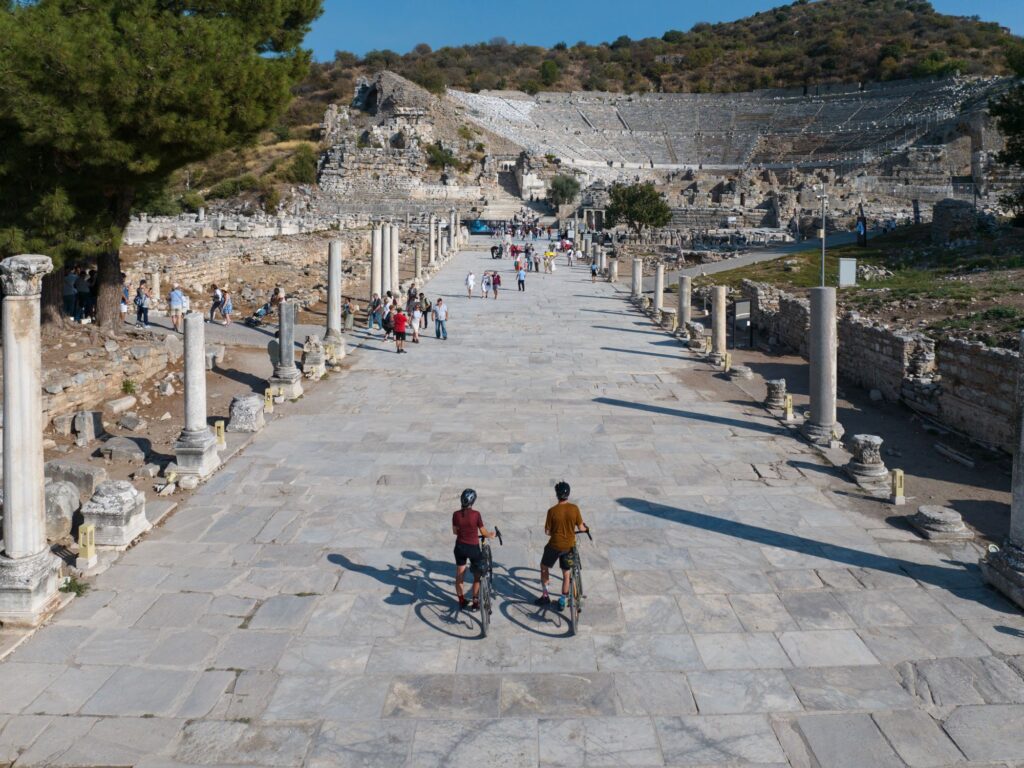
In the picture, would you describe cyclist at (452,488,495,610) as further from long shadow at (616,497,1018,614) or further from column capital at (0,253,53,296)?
column capital at (0,253,53,296)

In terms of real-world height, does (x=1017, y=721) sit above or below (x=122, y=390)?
below

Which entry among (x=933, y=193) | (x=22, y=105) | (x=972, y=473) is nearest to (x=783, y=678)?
(x=972, y=473)

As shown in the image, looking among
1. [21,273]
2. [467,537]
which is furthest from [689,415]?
[21,273]

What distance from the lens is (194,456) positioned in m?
11.2

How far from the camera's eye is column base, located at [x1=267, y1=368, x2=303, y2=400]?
16.0m

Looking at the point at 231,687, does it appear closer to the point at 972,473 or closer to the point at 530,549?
the point at 530,549

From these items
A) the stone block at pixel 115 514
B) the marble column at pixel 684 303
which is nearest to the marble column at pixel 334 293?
the marble column at pixel 684 303

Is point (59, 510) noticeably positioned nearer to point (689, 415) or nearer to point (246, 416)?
point (246, 416)

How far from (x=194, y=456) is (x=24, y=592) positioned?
160 inches

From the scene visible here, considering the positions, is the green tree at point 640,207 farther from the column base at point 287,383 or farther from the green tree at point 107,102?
the column base at point 287,383

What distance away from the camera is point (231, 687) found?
6.38 m

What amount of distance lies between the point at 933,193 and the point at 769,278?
1593 inches

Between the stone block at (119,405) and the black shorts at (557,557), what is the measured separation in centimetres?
1079

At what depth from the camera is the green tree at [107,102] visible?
1584cm
